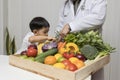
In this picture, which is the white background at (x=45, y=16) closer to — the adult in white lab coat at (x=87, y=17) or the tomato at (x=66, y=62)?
the adult in white lab coat at (x=87, y=17)

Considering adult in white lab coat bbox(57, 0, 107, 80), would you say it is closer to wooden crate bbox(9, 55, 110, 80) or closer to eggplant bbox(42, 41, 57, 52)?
eggplant bbox(42, 41, 57, 52)

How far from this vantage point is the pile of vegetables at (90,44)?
4.41 ft

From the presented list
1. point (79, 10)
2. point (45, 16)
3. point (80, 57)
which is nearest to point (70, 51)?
point (80, 57)

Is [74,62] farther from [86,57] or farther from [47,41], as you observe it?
[47,41]

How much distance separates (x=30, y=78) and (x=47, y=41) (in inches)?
16.1

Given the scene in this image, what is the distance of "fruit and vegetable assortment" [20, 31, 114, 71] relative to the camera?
1.22 meters

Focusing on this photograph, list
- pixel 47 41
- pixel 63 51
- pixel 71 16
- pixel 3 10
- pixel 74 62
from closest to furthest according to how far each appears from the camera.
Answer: pixel 74 62 → pixel 63 51 → pixel 47 41 → pixel 71 16 → pixel 3 10

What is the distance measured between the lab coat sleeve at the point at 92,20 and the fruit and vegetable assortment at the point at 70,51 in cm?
19

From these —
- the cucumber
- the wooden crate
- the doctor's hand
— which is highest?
the doctor's hand

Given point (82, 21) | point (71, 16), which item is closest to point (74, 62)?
point (82, 21)

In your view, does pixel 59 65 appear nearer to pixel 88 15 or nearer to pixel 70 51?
pixel 70 51

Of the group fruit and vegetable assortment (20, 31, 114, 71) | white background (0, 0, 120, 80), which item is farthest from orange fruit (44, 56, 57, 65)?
white background (0, 0, 120, 80)

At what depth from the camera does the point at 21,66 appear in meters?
1.30

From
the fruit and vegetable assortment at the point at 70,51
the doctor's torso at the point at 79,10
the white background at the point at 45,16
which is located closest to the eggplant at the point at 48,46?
the fruit and vegetable assortment at the point at 70,51
